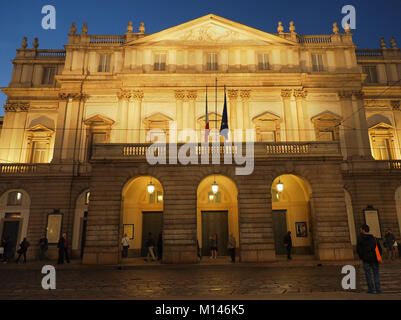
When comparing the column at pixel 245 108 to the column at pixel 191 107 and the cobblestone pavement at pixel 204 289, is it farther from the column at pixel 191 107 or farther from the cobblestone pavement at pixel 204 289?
the cobblestone pavement at pixel 204 289

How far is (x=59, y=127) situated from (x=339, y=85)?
2434 centimetres

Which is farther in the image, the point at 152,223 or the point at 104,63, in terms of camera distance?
the point at 104,63

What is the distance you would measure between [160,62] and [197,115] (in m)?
6.06

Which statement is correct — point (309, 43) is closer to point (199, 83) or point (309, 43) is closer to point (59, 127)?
point (199, 83)

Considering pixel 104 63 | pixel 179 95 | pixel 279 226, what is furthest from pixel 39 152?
pixel 279 226

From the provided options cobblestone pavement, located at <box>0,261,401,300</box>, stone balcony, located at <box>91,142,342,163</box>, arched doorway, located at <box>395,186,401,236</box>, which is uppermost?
stone balcony, located at <box>91,142,342,163</box>

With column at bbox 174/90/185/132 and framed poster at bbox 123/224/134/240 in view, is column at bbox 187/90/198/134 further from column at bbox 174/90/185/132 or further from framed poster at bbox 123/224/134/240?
framed poster at bbox 123/224/134/240

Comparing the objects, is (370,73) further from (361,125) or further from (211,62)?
(211,62)

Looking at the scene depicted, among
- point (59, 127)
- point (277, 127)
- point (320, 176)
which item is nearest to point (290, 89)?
point (277, 127)

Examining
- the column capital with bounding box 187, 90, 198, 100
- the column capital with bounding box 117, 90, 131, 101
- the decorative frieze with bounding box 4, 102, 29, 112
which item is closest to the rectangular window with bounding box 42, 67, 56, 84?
the decorative frieze with bounding box 4, 102, 29, 112

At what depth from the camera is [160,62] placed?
94.2 feet

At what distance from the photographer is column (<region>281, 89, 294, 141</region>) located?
1059 inches

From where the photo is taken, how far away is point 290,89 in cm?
2792

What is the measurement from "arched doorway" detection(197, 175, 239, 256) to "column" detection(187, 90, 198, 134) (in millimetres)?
5974
